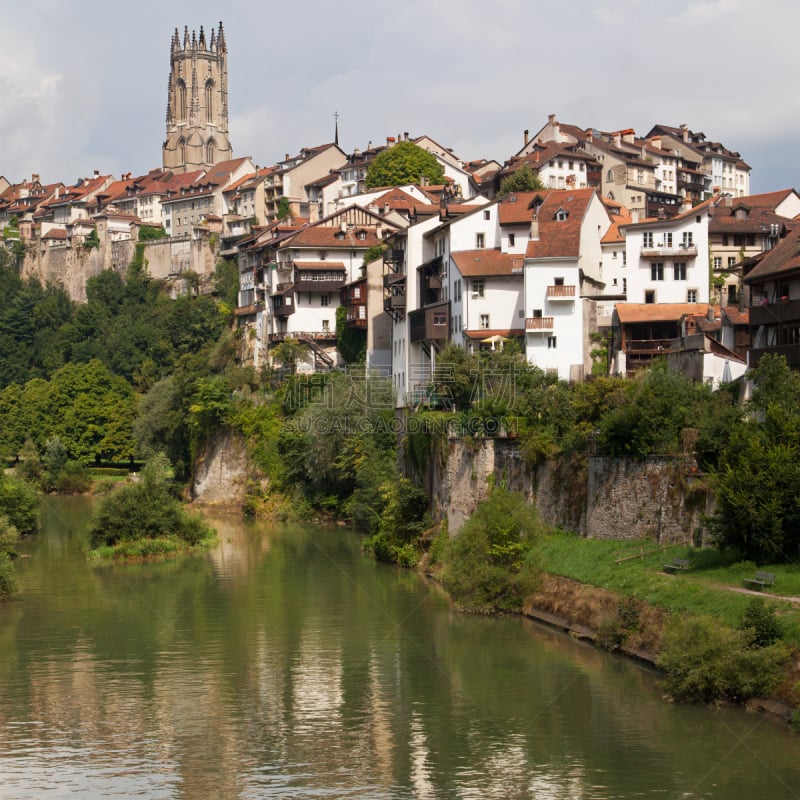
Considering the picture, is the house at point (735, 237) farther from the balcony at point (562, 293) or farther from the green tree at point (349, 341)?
the green tree at point (349, 341)

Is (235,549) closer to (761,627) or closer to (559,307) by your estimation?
(559,307)

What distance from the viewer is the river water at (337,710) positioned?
982 inches

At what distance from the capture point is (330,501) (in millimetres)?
66875

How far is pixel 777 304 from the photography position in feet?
144

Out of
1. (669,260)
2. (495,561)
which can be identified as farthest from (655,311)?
(495,561)

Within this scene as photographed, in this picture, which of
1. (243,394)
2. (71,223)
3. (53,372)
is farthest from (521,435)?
(71,223)

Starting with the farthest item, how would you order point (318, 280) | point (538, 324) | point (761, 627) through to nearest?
point (318, 280)
point (538, 324)
point (761, 627)

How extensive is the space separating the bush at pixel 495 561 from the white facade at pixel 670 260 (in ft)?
75.8

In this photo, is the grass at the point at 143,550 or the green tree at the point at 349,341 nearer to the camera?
the grass at the point at 143,550

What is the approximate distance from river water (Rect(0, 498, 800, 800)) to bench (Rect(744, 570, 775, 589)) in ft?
11.2

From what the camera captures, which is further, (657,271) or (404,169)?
(404,169)

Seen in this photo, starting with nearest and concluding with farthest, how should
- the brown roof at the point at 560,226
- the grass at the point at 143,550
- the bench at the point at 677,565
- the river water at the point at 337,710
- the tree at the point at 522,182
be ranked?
the river water at the point at 337,710
the bench at the point at 677,565
the grass at the point at 143,550
the brown roof at the point at 560,226
the tree at the point at 522,182

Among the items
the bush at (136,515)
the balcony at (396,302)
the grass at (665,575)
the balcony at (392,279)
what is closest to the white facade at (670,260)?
the balcony at (396,302)

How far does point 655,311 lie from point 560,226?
20.6ft
